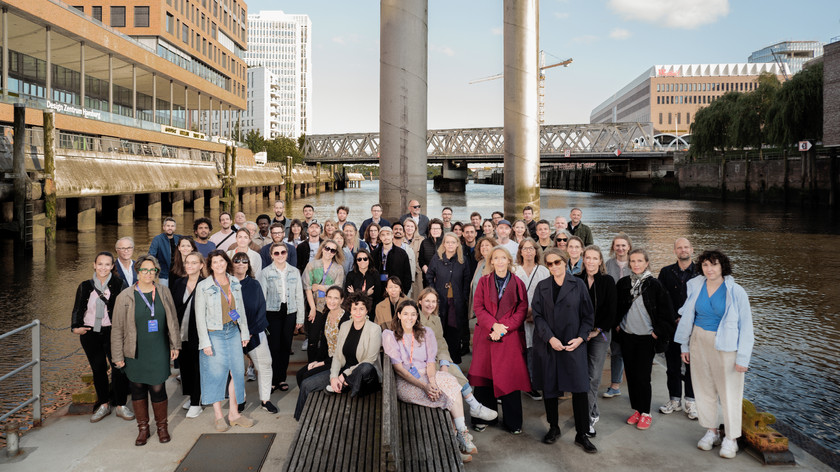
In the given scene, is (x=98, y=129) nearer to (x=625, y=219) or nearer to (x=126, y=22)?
(x=126, y=22)

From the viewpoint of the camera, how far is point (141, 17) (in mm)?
54656

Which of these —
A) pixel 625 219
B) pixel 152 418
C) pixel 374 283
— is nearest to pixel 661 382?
pixel 374 283

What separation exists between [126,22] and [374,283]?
5657cm

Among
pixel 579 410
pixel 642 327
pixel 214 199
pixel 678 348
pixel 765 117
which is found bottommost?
pixel 579 410

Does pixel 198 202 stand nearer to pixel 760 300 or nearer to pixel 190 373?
pixel 760 300

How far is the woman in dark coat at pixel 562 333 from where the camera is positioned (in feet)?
18.4

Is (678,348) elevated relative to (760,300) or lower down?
elevated

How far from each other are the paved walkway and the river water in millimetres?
1614

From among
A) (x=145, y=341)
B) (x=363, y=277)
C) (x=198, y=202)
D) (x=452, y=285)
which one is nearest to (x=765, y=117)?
(x=198, y=202)

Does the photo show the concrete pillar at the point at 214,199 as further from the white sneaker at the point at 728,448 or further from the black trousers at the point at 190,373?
the white sneaker at the point at 728,448

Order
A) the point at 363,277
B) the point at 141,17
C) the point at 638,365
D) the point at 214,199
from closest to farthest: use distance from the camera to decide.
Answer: the point at 638,365 < the point at 363,277 < the point at 214,199 < the point at 141,17

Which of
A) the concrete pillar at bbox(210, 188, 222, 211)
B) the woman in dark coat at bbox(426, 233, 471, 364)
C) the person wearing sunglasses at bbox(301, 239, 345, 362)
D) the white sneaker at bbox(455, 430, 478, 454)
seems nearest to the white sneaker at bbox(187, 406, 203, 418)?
the person wearing sunglasses at bbox(301, 239, 345, 362)

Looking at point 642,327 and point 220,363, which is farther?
point 642,327

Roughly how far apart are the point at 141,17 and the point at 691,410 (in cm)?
5898
